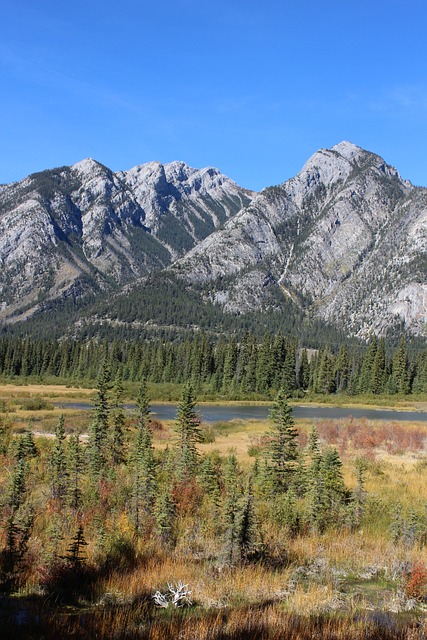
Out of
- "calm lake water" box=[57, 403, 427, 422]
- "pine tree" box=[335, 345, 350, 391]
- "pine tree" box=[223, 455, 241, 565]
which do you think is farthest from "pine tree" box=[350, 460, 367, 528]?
"pine tree" box=[335, 345, 350, 391]

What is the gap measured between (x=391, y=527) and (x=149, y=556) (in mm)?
8013

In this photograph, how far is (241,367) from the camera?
13325 centimetres

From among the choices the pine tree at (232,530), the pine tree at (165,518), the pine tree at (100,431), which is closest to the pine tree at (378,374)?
the pine tree at (100,431)

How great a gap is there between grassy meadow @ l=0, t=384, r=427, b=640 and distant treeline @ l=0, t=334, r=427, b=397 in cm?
9778

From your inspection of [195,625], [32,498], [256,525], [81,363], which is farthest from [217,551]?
[81,363]

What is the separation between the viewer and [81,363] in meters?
143

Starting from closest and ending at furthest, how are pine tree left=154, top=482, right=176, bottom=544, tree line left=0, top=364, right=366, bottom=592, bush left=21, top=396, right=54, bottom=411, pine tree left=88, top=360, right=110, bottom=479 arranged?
tree line left=0, top=364, right=366, bottom=592
pine tree left=154, top=482, right=176, bottom=544
pine tree left=88, top=360, right=110, bottom=479
bush left=21, top=396, right=54, bottom=411

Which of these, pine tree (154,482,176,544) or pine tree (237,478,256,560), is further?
pine tree (154,482,176,544)

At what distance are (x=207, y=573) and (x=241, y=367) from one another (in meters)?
123

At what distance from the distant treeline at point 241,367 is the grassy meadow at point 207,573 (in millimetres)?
97782

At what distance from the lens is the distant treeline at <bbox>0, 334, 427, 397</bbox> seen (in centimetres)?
12400

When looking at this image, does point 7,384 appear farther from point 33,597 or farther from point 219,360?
point 33,597

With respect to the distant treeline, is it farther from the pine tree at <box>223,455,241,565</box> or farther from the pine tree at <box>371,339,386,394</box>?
the pine tree at <box>223,455,241,565</box>

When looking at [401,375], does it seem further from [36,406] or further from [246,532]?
[246,532]
